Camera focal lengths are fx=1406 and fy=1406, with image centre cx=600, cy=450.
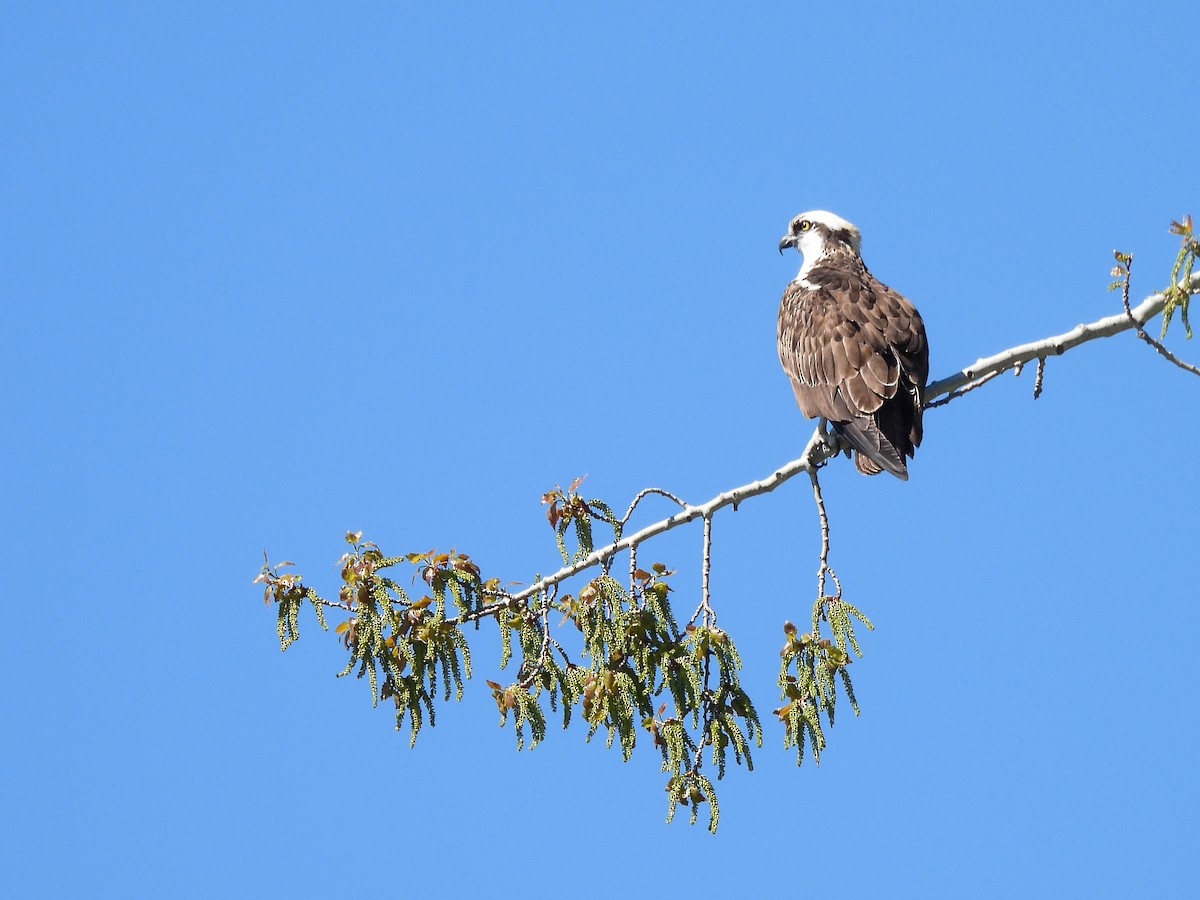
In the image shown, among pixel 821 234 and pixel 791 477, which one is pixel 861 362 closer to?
pixel 791 477

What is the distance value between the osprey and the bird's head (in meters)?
0.86

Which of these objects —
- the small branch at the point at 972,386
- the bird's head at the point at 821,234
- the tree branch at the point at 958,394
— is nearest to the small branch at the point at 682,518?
the tree branch at the point at 958,394

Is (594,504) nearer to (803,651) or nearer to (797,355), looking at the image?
(803,651)

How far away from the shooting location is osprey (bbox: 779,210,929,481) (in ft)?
25.3

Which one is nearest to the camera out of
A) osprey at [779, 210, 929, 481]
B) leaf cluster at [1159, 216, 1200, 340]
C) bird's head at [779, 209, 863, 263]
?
leaf cluster at [1159, 216, 1200, 340]

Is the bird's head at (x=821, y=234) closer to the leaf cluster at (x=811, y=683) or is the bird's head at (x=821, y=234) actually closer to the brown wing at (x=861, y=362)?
the brown wing at (x=861, y=362)

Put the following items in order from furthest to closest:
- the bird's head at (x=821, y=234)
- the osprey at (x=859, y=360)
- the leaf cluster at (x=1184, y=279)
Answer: the bird's head at (x=821, y=234) < the osprey at (x=859, y=360) < the leaf cluster at (x=1184, y=279)

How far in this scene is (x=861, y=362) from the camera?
8016 millimetres

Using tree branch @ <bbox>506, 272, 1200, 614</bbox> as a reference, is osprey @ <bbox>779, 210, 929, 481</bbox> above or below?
above

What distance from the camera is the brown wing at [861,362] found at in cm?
773

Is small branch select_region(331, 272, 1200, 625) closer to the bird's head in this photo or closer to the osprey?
the osprey

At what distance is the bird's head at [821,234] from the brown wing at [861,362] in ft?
4.12

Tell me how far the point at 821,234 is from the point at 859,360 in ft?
8.48

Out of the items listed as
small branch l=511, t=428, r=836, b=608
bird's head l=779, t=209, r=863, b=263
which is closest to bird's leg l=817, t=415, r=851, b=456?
small branch l=511, t=428, r=836, b=608
